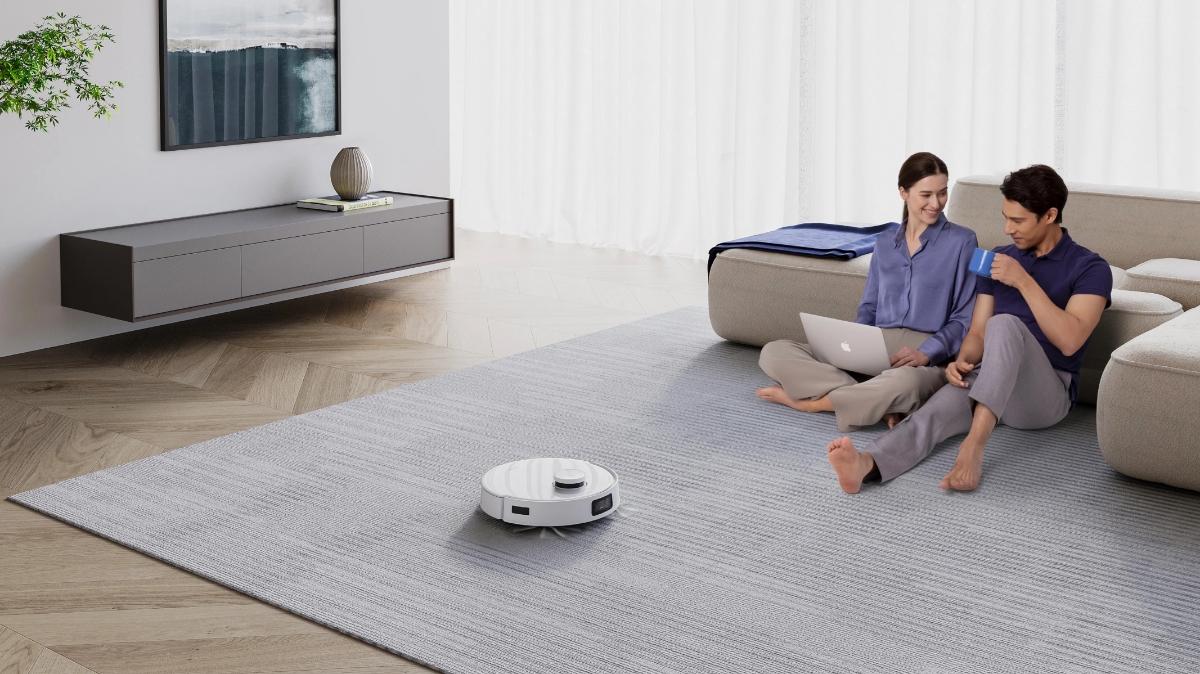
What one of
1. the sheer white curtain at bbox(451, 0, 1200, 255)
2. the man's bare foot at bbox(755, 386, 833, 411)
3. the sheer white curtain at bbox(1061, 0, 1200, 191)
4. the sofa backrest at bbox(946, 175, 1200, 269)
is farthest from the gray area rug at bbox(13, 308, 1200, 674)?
the sheer white curtain at bbox(451, 0, 1200, 255)

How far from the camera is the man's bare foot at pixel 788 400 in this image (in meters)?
3.67

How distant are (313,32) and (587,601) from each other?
3607mm

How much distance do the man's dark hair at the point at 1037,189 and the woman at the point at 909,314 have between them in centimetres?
22

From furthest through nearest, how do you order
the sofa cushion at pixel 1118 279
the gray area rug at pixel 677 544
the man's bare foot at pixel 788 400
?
the sofa cushion at pixel 1118 279 → the man's bare foot at pixel 788 400 → the gray area rug at pixel 677 544

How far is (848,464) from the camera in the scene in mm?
2932

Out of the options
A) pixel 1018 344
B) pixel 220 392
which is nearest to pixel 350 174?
pixel 220 392

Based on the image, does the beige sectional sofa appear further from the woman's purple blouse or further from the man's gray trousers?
the woman's purple blouse

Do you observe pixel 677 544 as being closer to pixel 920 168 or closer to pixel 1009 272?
pixel 1009 272

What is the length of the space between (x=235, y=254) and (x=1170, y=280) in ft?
10.9

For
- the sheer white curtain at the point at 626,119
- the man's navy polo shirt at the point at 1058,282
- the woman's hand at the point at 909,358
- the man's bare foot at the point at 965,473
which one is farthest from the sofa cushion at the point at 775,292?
the sheer white curtain at the point at 626,119

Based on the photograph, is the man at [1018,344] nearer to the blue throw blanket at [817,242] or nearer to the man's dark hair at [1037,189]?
the man's dark hair at [1037,189]

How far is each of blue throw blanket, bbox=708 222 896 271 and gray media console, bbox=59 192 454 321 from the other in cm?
154

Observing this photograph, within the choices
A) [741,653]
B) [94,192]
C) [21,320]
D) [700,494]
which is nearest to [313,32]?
[94,192]

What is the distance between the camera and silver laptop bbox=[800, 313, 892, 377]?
354 cm
